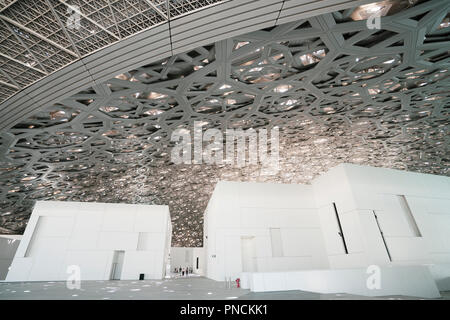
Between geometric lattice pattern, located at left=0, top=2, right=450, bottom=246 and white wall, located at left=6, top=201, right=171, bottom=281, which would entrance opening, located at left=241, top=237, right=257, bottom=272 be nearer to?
geometric lattice pattern, located at left=0, top=2, right=450, bottom=246

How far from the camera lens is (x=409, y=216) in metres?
12.4

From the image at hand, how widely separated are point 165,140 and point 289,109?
804 centimetres

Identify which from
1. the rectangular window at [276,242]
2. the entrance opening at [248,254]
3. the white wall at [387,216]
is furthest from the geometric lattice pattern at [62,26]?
the rectangular window at [276,242]

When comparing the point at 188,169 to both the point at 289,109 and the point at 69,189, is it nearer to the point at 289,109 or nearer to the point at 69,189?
the point at 289,109

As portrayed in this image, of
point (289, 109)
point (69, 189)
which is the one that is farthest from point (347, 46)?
point (69, 189)

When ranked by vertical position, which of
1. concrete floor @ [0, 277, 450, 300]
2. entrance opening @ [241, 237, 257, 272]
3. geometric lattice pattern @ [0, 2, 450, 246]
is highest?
geometric lattice pattern @ [0, 2, 450, 246]

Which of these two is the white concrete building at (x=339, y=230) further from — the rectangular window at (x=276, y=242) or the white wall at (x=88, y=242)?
the white wall at (x=88, y=242)

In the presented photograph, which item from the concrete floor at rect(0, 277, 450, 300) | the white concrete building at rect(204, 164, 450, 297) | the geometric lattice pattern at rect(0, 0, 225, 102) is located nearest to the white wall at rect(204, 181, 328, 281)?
the white concrete building at rect(204, 164, 450, 297)

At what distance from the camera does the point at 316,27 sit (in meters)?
7.44

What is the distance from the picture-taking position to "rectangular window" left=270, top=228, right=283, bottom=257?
48.0 feet

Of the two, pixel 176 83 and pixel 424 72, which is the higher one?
pixel 424 72

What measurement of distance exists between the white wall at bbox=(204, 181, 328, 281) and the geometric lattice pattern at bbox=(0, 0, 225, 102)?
462 inches

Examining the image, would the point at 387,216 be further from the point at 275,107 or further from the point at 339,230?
the point at 275,107

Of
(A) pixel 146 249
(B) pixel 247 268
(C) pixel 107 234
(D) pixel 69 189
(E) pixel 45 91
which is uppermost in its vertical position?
(D) pixel 69 189
